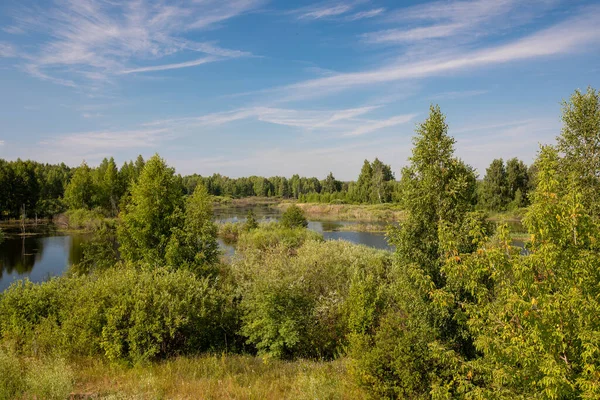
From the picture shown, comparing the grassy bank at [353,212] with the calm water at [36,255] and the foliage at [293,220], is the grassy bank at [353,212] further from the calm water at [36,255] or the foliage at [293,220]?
the calm water at [36,255]

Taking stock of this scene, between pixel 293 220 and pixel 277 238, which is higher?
pixel 293 220

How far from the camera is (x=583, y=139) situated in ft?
44.9

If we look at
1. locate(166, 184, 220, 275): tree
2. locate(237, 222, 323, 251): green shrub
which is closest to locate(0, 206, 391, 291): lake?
locate(237, 222, 323, 251): green shrub

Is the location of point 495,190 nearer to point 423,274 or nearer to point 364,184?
point 364,184

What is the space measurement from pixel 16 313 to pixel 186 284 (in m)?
5.04

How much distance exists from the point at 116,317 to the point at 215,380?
3435 mm

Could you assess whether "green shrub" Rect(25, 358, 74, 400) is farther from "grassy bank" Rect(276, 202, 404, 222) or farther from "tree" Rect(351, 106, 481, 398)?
"grassy bank" Rect(276, 202, 404, 222)

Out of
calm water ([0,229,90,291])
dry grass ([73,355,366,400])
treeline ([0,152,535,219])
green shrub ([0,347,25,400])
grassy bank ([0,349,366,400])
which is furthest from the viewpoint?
treeline ([0,152,535,219])

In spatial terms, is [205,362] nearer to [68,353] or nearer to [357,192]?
[68,353]

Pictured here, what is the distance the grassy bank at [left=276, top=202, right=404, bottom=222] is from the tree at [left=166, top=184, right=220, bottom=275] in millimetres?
48129

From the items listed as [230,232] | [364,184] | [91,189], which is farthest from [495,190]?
[91,189]

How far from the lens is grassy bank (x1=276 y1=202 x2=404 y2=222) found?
218 ft

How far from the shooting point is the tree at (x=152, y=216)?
17.1 meters

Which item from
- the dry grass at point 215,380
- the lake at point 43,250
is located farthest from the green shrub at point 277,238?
the dry grass at point 215,380
